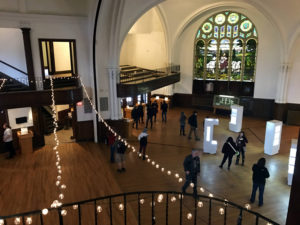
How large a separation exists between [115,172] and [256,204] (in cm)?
462

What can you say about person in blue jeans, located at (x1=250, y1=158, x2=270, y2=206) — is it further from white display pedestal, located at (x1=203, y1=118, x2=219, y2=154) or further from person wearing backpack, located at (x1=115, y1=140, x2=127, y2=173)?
person wearing backpack, located at (x1=115, y1=140, x2=127, y2=173)

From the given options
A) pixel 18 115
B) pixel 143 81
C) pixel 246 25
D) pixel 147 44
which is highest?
pixel 246 25

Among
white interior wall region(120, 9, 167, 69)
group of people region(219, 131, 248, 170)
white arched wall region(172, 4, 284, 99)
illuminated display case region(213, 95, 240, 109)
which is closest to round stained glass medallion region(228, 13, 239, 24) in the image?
white arched wall region(172, 4, 284, 99)

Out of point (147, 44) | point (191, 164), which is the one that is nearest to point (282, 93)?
point (147, 44)

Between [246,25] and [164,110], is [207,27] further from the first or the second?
[164,110]

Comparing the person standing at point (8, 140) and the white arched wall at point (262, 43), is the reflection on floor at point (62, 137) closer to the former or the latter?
the person standing at point (8, 140)

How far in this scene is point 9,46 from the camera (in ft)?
36.4

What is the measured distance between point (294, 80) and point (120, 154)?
469 inches

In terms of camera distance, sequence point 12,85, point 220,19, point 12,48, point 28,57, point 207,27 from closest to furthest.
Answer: point 12,85 < point 28,57 < point 12,48 < point 220,19 < point 207,27

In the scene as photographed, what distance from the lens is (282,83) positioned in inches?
595

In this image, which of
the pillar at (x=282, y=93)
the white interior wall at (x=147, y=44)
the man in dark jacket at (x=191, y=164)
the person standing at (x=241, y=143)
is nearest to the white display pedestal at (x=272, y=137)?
the person standing at (x=241, y=143)

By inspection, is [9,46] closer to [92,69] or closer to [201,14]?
[92,69]

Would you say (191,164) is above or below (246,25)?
below

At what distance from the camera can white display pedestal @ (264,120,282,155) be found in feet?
34.2
